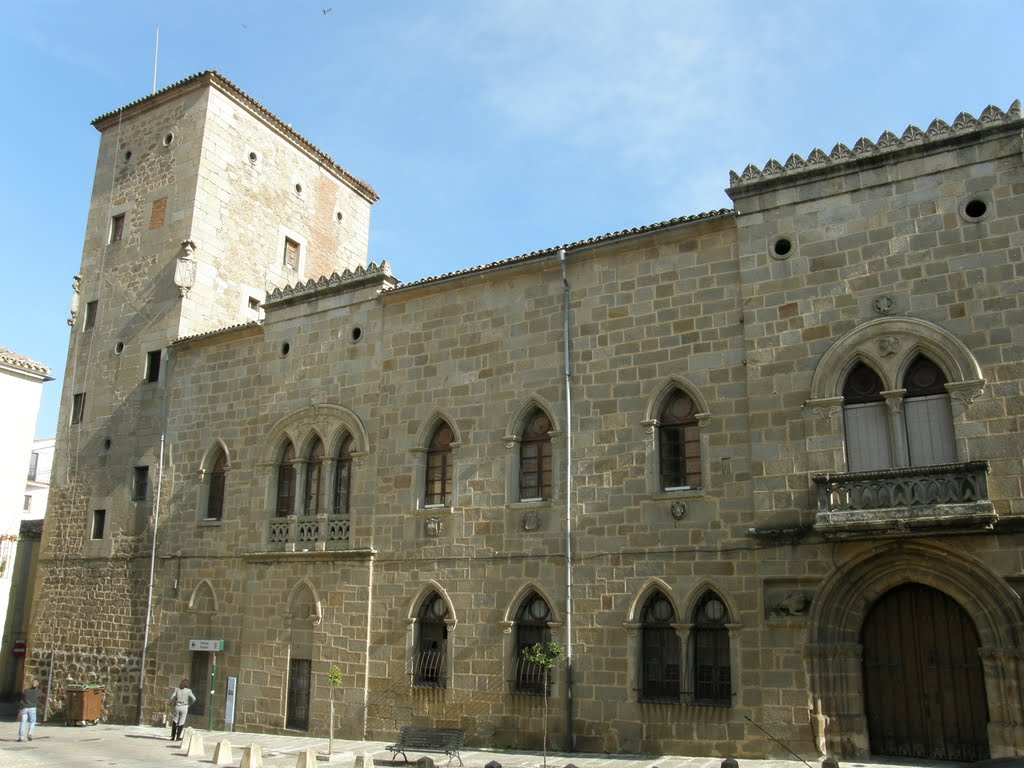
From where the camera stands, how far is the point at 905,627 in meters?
12.7

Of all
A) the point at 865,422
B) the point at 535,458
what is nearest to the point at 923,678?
the point at 865,422

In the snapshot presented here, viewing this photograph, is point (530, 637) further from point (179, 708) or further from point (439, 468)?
point (179, 708)

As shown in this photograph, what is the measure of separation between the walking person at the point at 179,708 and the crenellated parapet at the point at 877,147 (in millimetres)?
14341

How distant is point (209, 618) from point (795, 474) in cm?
1300

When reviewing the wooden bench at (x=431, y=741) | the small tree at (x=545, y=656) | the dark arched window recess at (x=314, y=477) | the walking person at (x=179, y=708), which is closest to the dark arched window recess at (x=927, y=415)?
the small tree at (x=545, y=656)

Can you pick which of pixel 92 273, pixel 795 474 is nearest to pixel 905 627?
pixel 795 474

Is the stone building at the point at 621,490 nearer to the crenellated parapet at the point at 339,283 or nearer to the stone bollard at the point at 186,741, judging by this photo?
the crenellated parapet at the point at 339,283

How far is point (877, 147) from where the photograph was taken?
13695 mm

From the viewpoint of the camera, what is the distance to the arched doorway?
12.0 meters

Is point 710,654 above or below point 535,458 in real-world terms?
below

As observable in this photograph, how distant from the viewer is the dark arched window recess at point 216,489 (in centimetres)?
2058

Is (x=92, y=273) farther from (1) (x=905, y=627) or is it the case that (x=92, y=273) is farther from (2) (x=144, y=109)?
(1) (x=905, y=627)

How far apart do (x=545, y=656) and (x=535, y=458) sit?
11.8ft

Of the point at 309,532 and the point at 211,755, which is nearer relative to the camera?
the point at 211,755
